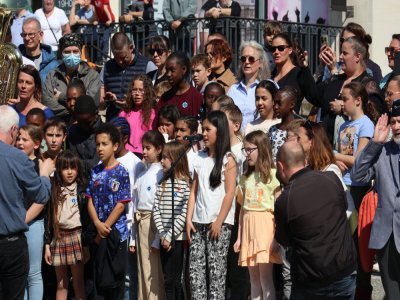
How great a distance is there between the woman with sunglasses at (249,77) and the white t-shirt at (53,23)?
476 cm

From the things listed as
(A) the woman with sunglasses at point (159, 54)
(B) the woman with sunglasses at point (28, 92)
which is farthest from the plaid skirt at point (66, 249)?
(A) the woman with sunglasses at point (159, 54)

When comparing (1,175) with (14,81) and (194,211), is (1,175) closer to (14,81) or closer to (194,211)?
(194,211)

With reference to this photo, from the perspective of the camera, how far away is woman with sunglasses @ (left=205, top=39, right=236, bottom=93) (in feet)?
43.4

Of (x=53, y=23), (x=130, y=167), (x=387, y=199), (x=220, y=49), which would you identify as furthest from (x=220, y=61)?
(x=53, y=23)

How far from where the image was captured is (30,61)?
47.6 feet

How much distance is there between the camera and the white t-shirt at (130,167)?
1189 cm

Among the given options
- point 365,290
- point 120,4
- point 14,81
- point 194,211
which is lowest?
point 365,290

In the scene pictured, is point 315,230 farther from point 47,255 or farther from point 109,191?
point 47,255

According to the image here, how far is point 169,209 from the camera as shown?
449 inches

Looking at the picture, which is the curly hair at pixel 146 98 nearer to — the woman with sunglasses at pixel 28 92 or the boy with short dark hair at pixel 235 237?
the woman with sunglasses at pixel 28 92

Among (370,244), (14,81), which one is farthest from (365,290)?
(14,81)

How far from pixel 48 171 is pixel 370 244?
3.25 metres

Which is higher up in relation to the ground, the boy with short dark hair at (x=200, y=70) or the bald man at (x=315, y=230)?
the boy with short dark hair at (x=200, y=70)

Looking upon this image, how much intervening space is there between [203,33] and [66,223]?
16.2ft
